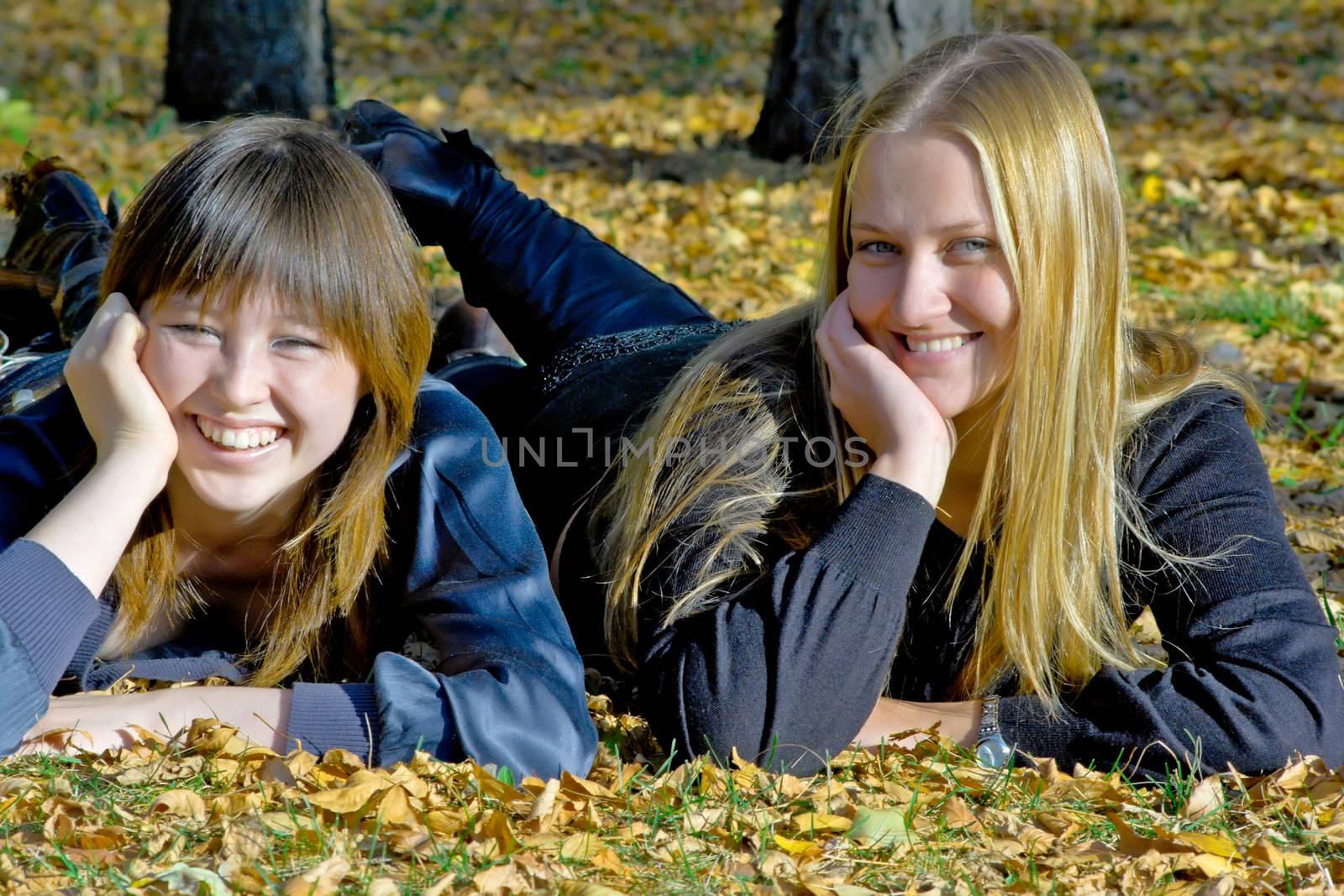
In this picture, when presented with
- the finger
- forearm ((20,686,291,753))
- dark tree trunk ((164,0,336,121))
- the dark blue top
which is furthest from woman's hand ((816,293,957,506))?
dark tree trunk ((164,0,336,121))

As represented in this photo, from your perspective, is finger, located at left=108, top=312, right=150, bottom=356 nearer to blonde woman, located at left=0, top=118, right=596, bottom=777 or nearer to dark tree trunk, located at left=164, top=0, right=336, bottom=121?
blonde woman, located at left=0, top=118, right=596, bottom=777

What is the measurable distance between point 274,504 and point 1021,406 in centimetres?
151

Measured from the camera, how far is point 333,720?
260 centimetres

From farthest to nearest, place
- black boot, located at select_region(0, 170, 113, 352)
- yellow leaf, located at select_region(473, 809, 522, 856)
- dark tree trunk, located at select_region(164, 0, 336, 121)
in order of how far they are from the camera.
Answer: dark tree trunk, located at select_region(164, 0, 336, 121)
black boot, located at select_region(0, 170, 113, 352)
yellow leaf, located at select_region(473, 809, 522, 856)

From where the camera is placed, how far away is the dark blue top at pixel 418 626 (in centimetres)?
247

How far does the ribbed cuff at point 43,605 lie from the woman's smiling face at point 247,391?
0.33 metres

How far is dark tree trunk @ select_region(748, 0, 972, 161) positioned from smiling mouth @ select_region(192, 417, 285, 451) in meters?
5.13

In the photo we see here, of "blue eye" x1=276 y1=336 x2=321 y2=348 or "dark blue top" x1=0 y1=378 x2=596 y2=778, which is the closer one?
"dark blue top" x1=0 y1=378 x2=596 y2=778

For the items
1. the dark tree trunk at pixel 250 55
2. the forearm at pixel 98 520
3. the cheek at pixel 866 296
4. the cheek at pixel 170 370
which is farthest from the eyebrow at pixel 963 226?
the dark tree trunk at pixel 250 55

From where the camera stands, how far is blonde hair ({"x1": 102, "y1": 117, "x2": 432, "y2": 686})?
2.61 meters

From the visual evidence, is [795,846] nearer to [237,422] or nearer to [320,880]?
[320,880]

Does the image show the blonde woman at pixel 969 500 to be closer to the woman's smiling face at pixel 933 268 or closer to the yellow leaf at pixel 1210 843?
the woman's smiling face at pixel 933 268

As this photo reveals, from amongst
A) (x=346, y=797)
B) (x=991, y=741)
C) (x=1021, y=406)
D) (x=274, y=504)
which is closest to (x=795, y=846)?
(x=991, y=741)

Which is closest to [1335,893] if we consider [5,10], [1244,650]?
[1244,650]
